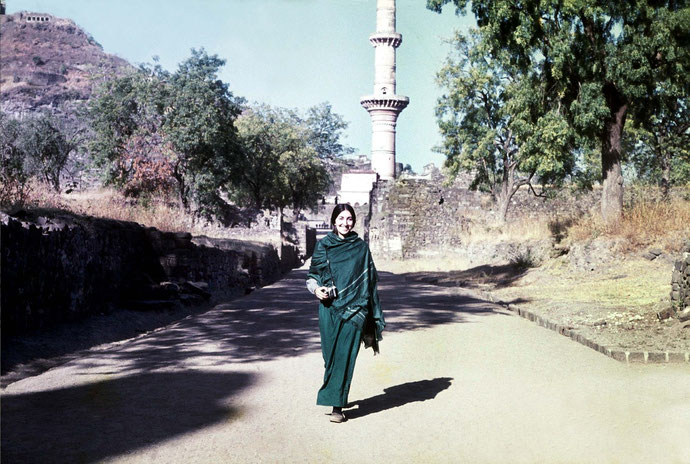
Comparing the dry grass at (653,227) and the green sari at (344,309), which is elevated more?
the dry grass at (653,227)

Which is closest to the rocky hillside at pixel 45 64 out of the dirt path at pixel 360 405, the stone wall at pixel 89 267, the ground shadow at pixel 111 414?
the stone wall at pixel 89 267

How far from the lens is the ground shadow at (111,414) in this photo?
4609 millimetres

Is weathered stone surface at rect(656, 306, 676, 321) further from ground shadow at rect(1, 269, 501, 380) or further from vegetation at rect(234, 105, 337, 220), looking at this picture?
vegetation at rect(234, 105, 337, 220)

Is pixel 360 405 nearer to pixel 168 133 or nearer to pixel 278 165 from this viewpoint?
pixel 168 133

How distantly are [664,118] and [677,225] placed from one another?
A: 54.9 ft

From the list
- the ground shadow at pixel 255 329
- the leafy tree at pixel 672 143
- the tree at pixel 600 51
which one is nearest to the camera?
the ground shadow at pixel 255 329

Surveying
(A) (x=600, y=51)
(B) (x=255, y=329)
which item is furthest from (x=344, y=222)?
(A) (x=600, y=51)

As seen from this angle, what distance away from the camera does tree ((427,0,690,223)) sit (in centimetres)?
1694

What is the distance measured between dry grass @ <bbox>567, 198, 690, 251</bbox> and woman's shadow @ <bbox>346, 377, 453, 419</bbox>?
9.66 meters

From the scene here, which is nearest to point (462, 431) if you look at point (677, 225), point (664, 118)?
point (677, 225)

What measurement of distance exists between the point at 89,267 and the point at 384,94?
5833 cm

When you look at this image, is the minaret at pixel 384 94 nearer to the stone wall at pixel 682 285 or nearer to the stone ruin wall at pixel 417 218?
the stone ruin wall at pixel 417 218

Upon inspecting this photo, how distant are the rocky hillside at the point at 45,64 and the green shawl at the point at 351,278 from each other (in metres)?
92.8

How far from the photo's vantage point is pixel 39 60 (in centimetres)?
10644
